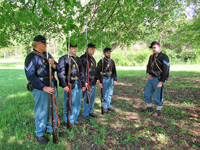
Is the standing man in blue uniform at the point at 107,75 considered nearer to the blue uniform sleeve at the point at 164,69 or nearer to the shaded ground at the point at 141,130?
the shaded ground at the point at 141,130

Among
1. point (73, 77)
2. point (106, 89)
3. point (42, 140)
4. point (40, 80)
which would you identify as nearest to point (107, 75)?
point (106, 89)

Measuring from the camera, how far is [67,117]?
3.81 meters

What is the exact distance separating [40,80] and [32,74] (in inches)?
10.2

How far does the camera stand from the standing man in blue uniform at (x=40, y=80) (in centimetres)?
300

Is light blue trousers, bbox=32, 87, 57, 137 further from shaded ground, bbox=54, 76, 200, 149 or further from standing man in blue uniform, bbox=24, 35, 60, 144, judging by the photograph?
shaded ground, bbox=54, 76, 200, 149

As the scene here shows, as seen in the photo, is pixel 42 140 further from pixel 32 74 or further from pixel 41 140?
pixel 32 74

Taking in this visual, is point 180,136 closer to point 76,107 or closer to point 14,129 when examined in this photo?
point 76,107

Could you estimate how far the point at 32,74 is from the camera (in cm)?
297

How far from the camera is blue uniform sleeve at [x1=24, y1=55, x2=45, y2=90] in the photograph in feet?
9.71

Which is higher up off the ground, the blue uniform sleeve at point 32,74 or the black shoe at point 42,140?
the blue uniform sleeve at point 32,74

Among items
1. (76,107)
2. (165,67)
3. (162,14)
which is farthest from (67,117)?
(162,14)

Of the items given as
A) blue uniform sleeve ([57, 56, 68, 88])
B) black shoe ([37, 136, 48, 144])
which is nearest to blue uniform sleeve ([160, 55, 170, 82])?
blue uniform sleeve ([57, 56, 68, 88])

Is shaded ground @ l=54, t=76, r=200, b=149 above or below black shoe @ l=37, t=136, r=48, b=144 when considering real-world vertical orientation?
below

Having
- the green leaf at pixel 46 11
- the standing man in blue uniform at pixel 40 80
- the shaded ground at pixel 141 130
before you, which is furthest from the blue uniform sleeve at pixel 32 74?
the shaded ground at pixel 141 130
